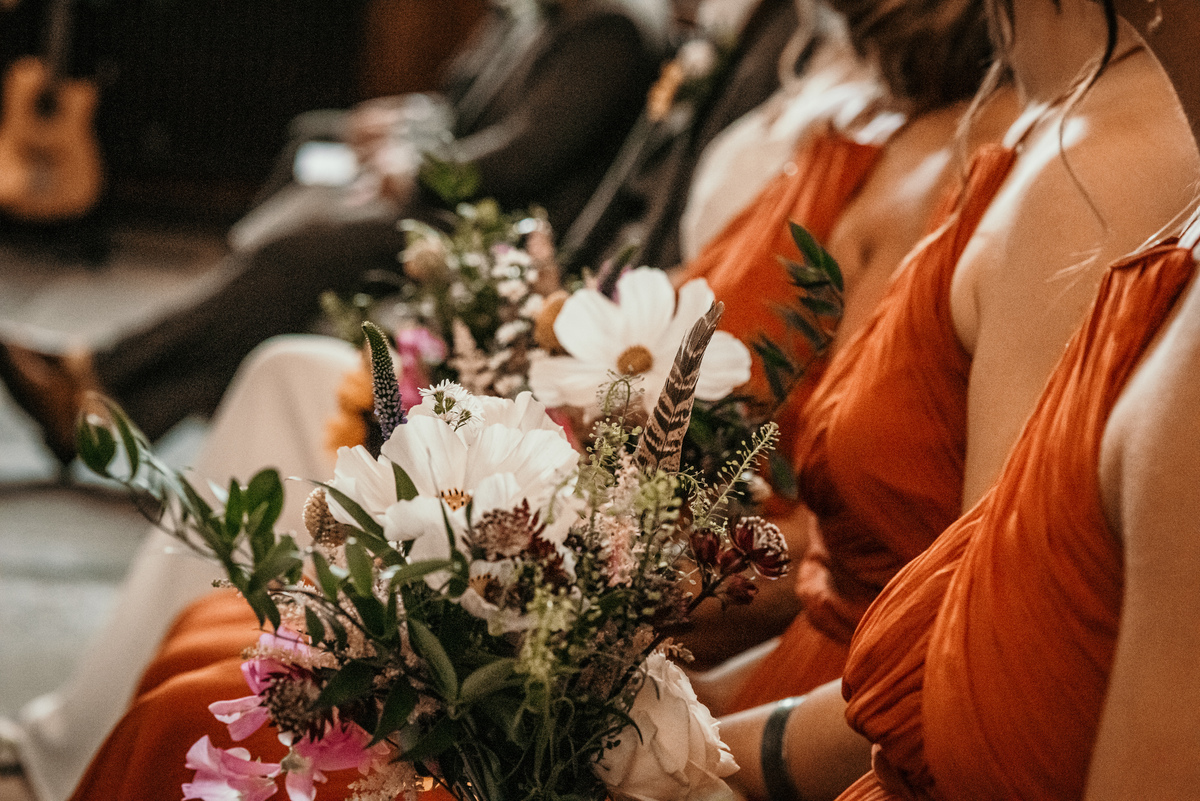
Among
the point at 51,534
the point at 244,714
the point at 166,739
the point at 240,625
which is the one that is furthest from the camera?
the point at 51,534

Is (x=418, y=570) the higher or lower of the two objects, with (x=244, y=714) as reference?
higher

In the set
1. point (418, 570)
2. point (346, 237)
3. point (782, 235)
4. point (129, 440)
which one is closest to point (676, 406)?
point (418, 570)

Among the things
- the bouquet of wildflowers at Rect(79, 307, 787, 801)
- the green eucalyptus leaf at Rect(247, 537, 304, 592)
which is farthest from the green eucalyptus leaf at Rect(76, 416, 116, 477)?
the green eucalyptus leaf at Rect(247, 537, 304, 592)

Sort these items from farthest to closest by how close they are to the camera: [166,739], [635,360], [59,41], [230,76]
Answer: [230,76], [59,41], [166,739], [635,360]

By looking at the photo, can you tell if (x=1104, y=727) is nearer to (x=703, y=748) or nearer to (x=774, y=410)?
(x=703, y=748)

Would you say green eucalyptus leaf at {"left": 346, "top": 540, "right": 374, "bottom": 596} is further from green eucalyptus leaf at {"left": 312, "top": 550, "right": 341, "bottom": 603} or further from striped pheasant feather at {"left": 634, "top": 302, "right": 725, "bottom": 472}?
striped pheasant feather at {"left": 634, "top": 302, "right": 725, "bottom": 472}

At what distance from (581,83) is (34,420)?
5.68ft

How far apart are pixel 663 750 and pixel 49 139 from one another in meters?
5.58

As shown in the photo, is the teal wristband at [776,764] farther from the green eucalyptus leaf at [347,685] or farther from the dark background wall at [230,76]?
the dark background wall at [230,76]

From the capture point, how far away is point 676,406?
2.23 ft

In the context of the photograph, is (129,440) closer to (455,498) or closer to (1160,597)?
(455,498)

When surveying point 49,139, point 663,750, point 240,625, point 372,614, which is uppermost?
point 372,614

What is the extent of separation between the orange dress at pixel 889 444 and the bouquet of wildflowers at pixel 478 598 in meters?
0.45

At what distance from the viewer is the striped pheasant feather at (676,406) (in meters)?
0.67
